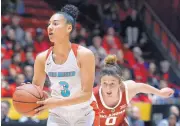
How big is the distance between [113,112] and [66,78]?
0.86 meters

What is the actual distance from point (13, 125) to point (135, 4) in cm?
738

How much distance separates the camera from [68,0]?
42.2 feet

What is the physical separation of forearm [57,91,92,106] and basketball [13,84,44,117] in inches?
7.4

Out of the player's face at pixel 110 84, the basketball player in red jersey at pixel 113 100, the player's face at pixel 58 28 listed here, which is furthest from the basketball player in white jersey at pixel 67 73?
the basketball player in red jersey at pixel 113 100

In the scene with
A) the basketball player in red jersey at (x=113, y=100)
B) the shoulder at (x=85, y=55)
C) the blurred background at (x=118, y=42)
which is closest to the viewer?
the shoulder at (x=85, y=55)

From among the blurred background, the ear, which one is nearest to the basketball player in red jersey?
the ear

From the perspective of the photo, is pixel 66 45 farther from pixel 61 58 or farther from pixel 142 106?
pixel 142 106

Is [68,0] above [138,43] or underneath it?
above

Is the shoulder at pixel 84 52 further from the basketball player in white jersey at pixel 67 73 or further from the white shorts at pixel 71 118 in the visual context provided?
the white shorts at pixel 71 118

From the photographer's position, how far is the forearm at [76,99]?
3850 millimetres

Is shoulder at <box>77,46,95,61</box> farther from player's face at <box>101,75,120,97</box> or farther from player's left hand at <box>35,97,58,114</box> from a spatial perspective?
player's face at <box>101,75,120,97</box>

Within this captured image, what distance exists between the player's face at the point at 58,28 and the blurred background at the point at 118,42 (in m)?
3.09

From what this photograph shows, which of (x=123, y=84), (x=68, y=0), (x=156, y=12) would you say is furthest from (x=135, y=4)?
(x=123, y=84)

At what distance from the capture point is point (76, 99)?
3.90 metres
